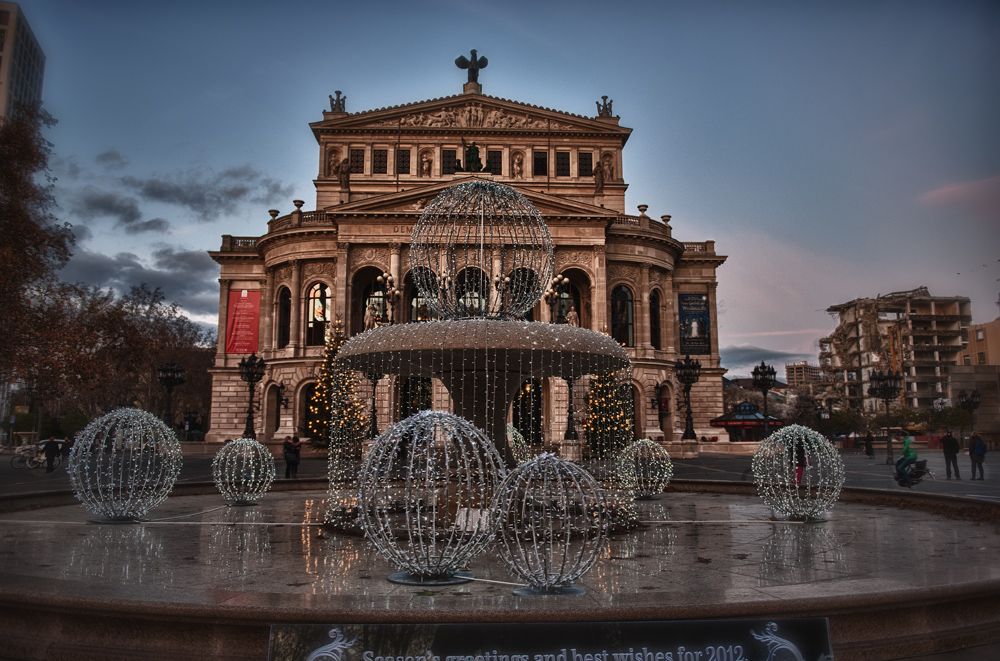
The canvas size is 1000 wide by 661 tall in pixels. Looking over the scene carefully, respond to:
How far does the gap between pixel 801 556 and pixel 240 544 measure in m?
6.11

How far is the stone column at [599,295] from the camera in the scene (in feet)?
123

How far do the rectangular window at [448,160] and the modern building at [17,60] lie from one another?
20.4m

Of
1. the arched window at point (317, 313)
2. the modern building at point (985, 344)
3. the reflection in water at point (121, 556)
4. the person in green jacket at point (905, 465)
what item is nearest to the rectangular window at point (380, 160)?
the arched window at point (317, 313)

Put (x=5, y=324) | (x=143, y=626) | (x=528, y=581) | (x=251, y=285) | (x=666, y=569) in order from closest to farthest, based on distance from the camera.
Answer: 1. (x=143, y=626)
2. (x=528, y=581)
3. (x=666, y=569)
4. (x=5, y=324)
5. (x=251, y=285)

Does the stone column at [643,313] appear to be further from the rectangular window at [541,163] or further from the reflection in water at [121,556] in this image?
the reflection in water at [121,556]

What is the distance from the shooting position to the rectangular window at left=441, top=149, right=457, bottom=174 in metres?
43.5

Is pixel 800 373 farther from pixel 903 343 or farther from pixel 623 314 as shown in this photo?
pixel 623 314

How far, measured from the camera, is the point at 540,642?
13.0 feet

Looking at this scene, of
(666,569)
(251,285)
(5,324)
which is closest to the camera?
(666,569)

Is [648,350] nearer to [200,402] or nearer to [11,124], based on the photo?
[11,124]

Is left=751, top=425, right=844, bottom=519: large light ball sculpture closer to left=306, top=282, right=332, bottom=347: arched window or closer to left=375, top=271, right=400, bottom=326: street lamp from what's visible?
left=375, top=271, right=400, bottom=326: street lamp

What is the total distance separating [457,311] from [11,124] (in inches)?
585

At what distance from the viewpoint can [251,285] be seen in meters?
44.0

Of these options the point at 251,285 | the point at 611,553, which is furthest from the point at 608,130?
the point at 611,553
